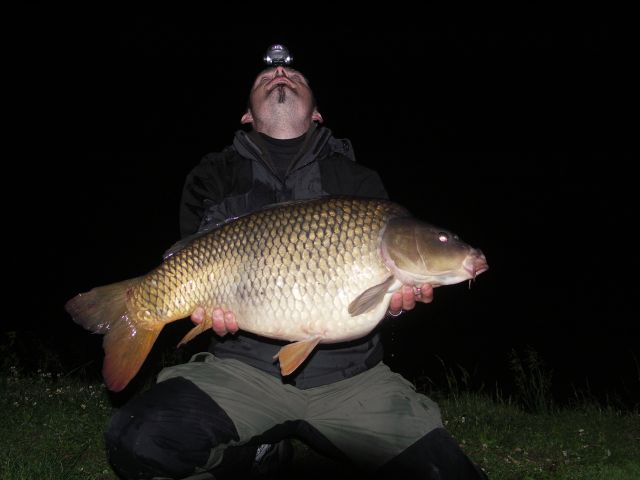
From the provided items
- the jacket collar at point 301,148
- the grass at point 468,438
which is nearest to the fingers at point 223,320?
the grass at point 468,438

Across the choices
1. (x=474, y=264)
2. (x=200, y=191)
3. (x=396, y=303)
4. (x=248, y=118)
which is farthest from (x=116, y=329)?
(x=248, y=118)

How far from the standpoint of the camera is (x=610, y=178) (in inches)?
695

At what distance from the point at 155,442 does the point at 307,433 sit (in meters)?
0.49

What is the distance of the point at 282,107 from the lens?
2428 millimetres

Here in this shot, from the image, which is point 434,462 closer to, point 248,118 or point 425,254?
point 425,254

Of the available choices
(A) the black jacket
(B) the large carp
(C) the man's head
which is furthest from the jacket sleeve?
(B) the large carp

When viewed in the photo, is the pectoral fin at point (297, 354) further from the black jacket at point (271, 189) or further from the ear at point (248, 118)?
the ear at point (248, 118)

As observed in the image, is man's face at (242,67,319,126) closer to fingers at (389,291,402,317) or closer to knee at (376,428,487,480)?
fingers at (389,291,402,317)

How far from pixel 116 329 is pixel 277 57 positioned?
1.52 metres

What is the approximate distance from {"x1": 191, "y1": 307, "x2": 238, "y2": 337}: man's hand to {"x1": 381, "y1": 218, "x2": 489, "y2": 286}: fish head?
50 cm

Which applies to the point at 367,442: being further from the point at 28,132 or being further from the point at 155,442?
the point at 28,132

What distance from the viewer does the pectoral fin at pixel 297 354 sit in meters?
1.69

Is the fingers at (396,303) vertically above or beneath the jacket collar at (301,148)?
beneath

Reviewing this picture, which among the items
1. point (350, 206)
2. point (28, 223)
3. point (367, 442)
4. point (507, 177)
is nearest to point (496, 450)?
point (367, 442)
